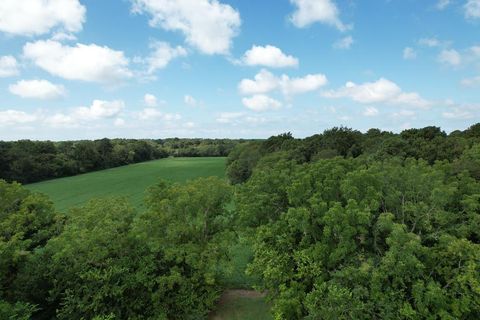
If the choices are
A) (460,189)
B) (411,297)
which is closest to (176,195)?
(411,297)

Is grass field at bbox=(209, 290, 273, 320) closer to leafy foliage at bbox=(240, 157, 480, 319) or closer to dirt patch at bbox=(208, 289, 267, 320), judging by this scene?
dirt patch at bbox=(208, 289, 267, 320)

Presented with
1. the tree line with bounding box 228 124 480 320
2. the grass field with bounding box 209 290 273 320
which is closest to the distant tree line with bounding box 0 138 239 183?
the grass field with bounding box 209 290 273 320

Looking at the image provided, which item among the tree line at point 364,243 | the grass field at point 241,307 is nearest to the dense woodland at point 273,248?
the tree line at point 364,243

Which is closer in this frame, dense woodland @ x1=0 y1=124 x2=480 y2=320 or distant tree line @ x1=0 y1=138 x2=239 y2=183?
dense woodland @ x1=0 y1=124 x2=480 y2=320

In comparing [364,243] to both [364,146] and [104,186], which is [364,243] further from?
[104,186]

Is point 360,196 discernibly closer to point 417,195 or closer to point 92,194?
point 417,195

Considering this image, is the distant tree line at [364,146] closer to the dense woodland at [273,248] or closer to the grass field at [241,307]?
the dense woodland at [273,248]
